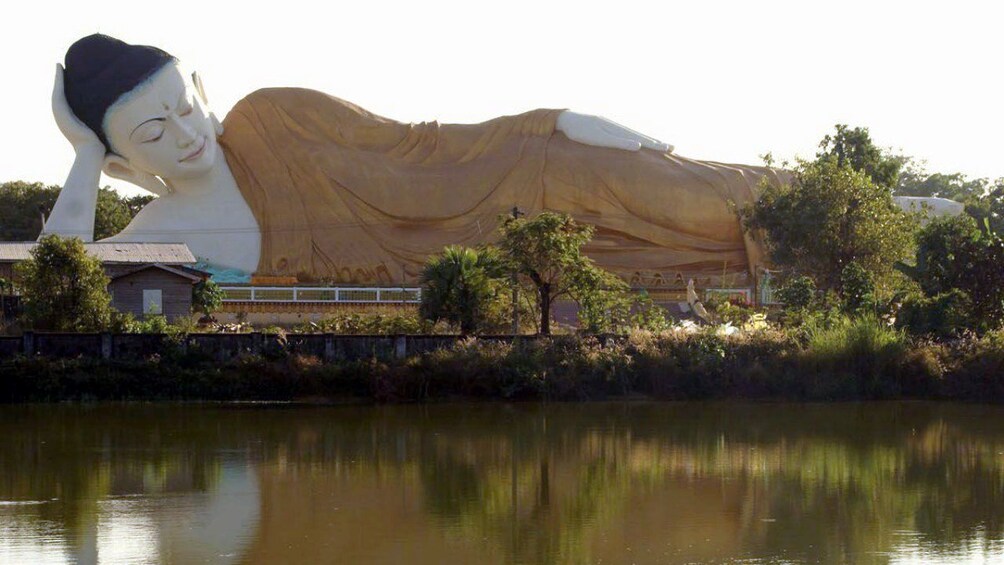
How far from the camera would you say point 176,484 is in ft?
40.9

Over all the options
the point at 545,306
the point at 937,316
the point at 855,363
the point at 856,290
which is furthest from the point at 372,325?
the point at 937,316

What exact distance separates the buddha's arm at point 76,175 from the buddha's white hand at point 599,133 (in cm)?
863

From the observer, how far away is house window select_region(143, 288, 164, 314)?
2188cm

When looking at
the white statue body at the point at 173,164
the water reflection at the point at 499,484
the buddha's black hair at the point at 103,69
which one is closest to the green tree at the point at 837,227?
the white statue body at the point at 173,164

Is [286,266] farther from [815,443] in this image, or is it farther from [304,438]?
[815,443]

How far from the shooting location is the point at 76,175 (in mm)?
27984

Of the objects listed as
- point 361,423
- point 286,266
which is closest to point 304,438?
point 361,423

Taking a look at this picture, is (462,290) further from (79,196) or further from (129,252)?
(79,196)

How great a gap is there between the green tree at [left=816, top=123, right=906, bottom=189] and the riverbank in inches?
589

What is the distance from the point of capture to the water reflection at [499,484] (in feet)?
32.8

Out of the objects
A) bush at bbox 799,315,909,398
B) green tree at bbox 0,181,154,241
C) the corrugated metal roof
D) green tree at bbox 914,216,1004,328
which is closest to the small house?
the corrugated metal roof

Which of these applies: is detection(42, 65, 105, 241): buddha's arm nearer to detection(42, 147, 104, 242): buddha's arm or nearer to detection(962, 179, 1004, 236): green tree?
detection(42, 147, 104, 242): buddha's arm

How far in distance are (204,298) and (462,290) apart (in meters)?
4.41

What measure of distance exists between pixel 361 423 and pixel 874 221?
12.2 m
